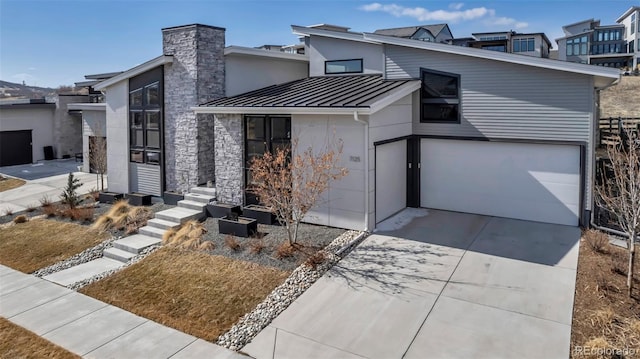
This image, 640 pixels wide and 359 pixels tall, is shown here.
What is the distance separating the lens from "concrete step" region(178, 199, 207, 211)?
13.7 meters

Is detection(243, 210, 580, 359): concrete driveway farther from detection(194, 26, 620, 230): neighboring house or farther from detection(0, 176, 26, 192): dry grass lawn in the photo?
detection(0, 176, 26, 192): dry grass lawn

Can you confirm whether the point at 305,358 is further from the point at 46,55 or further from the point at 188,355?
the point at 46,55

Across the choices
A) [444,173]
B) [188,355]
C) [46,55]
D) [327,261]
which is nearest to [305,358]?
[188,355]

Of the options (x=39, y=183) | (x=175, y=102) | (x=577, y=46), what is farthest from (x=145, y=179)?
(x=577, y=46)

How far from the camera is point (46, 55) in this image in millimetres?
25875

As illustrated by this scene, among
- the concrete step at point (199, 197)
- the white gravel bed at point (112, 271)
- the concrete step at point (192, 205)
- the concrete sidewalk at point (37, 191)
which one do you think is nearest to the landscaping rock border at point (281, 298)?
the white gravel bed at point (112, 271)

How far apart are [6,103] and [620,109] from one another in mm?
41593

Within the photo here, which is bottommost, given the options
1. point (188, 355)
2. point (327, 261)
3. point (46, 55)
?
point (188, 355)

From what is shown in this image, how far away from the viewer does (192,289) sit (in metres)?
8.92

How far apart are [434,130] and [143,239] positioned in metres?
8.72

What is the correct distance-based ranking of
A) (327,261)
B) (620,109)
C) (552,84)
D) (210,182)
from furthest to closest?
(620,109) < (210,182) < (552,84) < (327,261)

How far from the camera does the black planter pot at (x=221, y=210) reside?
42.7 feet

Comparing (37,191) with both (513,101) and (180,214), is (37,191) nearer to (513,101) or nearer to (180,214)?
(180,214)

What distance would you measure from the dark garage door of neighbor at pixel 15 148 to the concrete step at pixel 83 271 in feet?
61.2
